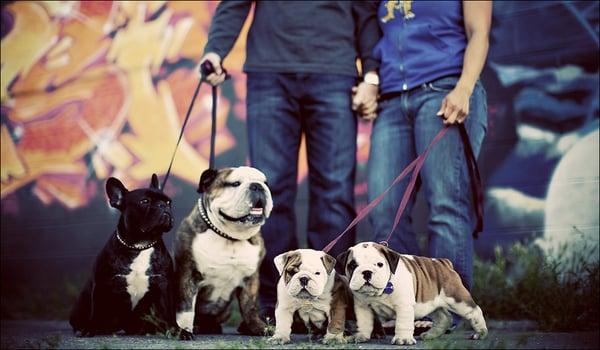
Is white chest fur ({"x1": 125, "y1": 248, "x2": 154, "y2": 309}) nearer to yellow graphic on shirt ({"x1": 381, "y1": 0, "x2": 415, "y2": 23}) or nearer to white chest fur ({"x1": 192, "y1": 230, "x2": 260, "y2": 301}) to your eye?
white chest fur ({"x1": 192, "y1": 230, "x2": 260, "y2": 301})

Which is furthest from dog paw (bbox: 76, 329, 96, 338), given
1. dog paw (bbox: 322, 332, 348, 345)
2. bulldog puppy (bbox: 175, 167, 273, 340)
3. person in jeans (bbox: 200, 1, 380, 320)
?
dog paw (bbox: 322, 332, 348, 345)

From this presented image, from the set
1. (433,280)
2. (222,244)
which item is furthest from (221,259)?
(433,280)

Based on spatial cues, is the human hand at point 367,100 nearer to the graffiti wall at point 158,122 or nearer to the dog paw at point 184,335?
the dog paw at point 184,335

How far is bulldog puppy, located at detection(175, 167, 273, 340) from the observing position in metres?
3.14

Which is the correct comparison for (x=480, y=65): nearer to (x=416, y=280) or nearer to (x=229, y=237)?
(x=416, y=280)

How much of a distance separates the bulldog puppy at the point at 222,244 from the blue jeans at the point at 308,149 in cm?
39

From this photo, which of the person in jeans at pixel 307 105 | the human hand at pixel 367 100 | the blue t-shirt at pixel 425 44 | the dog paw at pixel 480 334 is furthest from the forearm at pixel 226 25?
the dog paw at pixel 480 334

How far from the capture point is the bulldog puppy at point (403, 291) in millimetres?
2701

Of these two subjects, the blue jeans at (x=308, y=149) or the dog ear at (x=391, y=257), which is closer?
the dog ear at (x=391, y=257)

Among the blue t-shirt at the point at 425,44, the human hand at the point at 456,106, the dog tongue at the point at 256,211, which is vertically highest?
the blue t-shirt at the point at 425,44

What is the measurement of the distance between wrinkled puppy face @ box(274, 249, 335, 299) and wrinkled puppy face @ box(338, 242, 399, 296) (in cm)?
8

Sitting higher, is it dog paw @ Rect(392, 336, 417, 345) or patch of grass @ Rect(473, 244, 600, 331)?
dog paw @ Rect(392, 336, 417, 345)

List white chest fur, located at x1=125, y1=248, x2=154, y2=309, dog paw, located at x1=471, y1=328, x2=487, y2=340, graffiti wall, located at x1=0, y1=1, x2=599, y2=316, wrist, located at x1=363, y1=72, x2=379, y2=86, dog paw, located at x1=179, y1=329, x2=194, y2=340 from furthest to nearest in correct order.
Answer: graffiti wall, located at x1=0, y1=1, x2=599, y2=316 → wrist, located at x1=363, y1=72, x2=379, y2=86 → white chest fur, located at x1=125, y1=248, x2=154, y2=309 → dog paw, located at x1=179, y1=329, x2=194, y2=340 → dog paw, located at x1=471, y1=328, x2=487, y2=340

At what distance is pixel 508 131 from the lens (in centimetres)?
558
